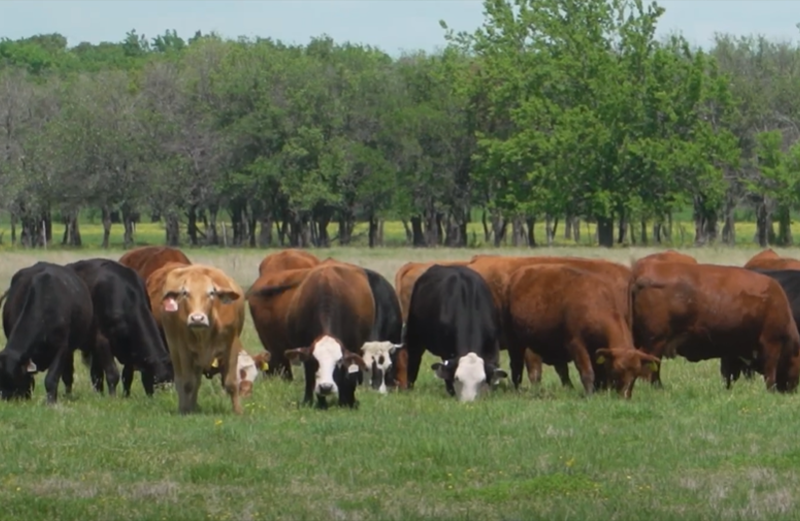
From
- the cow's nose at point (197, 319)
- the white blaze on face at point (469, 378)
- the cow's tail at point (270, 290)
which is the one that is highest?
the cow's nose at point (197, 319)

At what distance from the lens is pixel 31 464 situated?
11102mm

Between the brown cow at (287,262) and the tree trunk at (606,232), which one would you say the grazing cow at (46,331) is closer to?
the brown cow at (287,262)

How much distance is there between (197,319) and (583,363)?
4621 mm

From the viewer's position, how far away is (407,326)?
59.1 feet

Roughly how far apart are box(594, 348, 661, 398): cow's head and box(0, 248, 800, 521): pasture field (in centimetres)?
21

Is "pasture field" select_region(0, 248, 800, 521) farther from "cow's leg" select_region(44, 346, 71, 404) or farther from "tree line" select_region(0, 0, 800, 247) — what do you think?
"tree line" select_region(0, 0, 800, 247)

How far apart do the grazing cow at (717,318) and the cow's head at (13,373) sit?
681cm

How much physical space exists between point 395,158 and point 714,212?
56.6 feet

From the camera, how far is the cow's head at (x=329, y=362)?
14.4 metres

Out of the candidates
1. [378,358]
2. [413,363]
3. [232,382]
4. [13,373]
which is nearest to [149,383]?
[13,373]

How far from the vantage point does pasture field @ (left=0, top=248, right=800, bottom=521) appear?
9531 mm

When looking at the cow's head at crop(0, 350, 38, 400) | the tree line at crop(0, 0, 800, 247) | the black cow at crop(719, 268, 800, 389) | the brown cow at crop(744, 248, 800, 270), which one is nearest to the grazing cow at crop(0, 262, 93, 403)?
the cow's head at crop(0, 350, 38, 400)

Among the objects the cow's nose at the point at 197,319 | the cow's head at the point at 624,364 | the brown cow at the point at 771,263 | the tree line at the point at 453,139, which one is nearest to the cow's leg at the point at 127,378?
the cow's nose at the point at 197,319

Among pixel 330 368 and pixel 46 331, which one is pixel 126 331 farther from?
pixel 330 368
